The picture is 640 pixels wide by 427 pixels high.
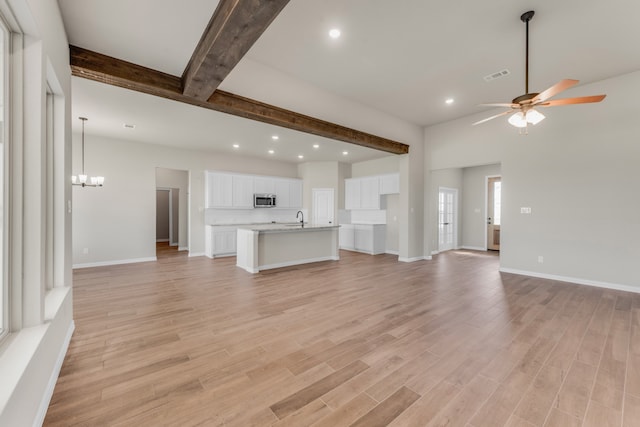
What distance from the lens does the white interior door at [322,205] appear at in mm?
8766

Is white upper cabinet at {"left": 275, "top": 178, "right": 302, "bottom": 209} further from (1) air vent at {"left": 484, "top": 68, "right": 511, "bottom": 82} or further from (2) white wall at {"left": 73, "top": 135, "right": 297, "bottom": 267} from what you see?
(1) air vent at {"left": 484, "top": 68, "right": 511, "bottom": 82}

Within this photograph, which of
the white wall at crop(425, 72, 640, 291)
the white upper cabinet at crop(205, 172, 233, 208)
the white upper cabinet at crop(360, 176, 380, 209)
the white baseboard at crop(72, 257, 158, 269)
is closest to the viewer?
the white wall at crop(425, 72, 640, 291)

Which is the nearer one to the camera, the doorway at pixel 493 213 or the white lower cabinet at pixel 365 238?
the white lower cabinet at pixel 365 238

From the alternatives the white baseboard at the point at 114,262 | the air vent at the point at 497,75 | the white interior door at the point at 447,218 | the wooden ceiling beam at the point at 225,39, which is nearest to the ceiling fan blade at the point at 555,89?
the air vent at the point at 497,75

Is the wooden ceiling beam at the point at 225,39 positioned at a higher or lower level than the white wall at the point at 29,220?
higher

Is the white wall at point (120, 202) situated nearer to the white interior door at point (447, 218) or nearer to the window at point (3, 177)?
the window at point (3, 177)

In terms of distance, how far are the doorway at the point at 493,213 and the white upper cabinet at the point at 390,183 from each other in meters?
3.26

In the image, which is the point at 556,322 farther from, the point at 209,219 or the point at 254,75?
the point at 209,219

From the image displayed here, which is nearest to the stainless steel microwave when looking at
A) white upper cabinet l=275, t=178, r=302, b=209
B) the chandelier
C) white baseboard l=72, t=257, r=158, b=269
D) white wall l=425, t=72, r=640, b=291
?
white upper cabinet l=275, t=178, r=302, b=209

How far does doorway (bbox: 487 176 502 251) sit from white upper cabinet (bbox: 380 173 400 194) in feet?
10.7

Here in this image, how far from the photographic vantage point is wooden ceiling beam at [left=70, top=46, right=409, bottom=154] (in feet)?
9.79

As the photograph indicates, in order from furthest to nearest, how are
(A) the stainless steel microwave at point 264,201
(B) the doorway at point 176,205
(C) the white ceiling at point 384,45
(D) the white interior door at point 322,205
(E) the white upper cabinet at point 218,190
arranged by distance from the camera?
(D) the white interior door at point 322,205
(B) the doorway at point 176,205
(A) the stainless steel microwave at point 264,201
(E) the white upper cabinet at point 218,190
(C) the white ceiling at point 384,45

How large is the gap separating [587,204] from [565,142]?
1142 mm

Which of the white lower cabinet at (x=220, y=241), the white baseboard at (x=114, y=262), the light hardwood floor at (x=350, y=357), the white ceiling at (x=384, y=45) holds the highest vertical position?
the white ceiling at (x=384, y=45)
